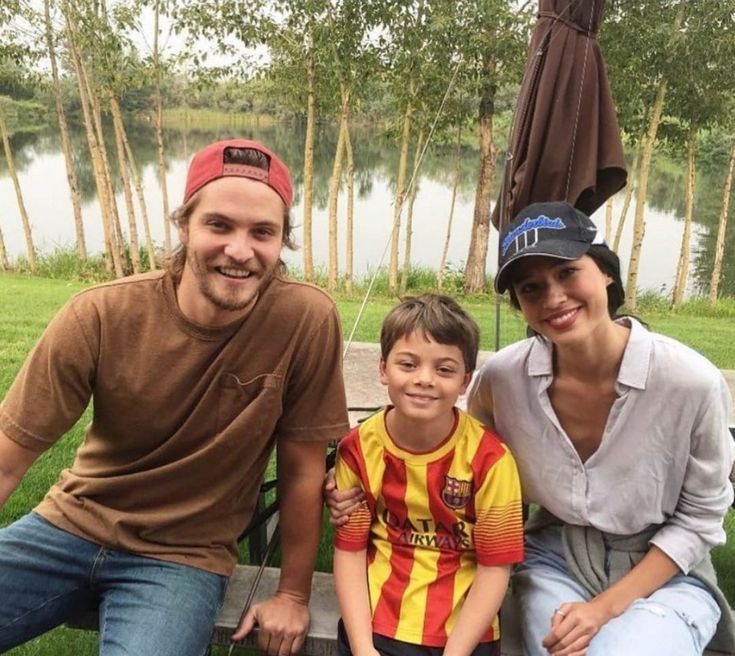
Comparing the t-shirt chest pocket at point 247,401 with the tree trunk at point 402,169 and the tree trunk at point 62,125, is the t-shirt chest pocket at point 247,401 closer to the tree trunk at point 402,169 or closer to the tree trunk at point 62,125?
the tree trunk at point 402,169

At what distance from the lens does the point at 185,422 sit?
1.80 m

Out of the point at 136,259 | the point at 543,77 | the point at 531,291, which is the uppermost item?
the point at 543,77

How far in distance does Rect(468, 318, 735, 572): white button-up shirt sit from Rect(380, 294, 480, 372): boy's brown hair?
0.15 metres

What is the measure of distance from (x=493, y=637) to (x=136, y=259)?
1134cm

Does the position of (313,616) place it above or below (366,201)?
above

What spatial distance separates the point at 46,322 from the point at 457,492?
6.03 m

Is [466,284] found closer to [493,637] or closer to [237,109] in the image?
[493,637]

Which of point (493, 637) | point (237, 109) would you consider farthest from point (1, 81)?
point (237, 109)

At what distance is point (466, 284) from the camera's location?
1248 cm

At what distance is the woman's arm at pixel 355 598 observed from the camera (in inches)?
63.6

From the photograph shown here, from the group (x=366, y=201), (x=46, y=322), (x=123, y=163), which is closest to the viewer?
(x=46, y=322)

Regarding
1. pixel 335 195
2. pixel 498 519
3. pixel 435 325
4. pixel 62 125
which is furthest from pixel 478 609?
pixel 62 125

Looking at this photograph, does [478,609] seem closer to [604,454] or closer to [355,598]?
[355,598]

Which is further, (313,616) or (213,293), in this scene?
(313,616)
